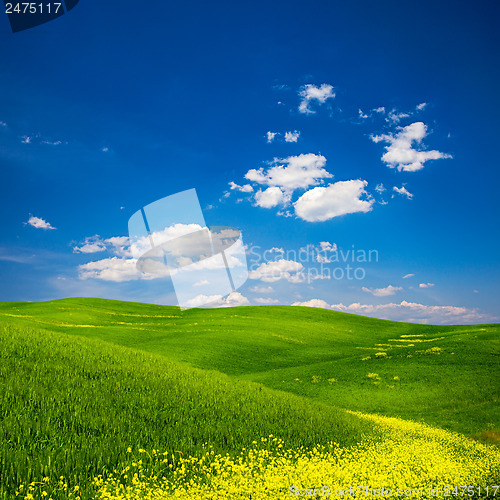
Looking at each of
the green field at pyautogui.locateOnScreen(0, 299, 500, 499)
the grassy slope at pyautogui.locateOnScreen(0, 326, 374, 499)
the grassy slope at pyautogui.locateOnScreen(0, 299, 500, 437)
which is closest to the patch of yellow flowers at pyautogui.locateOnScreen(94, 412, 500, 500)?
the green field at pyautogui.locateOnScreen(0, 299, 500, 499)

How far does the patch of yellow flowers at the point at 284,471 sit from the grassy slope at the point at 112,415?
0.58 m

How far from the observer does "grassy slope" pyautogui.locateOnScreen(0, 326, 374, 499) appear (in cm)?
877

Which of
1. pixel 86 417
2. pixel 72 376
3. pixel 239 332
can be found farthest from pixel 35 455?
pixel 239 332

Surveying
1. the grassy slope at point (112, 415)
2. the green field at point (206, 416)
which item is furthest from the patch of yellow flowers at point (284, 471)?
the grassy slope at point (112, 415)

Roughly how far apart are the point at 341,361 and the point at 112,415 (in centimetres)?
3235

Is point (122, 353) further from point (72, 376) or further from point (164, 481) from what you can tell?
point (164, 481)

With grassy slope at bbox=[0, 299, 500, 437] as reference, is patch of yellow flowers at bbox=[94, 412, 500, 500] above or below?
above

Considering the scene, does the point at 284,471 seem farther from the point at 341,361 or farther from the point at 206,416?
the point at 341,361

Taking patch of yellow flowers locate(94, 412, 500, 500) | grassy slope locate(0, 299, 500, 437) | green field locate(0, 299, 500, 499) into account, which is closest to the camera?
patch of yellow flowers locate(94, 412, 500, 500)

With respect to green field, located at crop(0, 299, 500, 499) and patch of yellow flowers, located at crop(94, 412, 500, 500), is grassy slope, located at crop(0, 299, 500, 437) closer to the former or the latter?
green field, located at crop(0, 299, 500, 499)

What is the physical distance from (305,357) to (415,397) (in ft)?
68.7

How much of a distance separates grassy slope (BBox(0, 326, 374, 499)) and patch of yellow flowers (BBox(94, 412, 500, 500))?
576 mm

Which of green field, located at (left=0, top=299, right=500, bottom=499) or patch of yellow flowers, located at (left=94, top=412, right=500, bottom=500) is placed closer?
patch of yellow flowers, located at (left=94, top=412, right=500, bottom=500)

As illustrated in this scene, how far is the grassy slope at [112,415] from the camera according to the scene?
877cm
